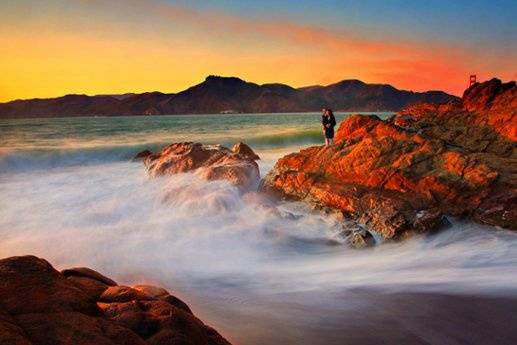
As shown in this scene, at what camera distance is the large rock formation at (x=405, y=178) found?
A: 10.5 metres

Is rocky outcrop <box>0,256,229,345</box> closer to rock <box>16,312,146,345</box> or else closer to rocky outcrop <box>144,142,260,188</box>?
rock <box>16,312,146,345</box>

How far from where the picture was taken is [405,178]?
1152 cm

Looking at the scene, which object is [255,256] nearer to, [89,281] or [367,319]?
[367,319]

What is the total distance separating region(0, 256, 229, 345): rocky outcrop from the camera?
328 centimetres

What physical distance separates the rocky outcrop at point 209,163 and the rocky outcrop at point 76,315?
9.71 meters

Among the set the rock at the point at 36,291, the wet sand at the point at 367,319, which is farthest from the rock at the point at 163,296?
the wet sand at the point at 367,319

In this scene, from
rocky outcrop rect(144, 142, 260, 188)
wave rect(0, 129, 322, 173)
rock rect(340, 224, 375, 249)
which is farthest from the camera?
wave rect(0, 129, 322, 173)

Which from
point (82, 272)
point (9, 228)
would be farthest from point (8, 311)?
point (9, 228)

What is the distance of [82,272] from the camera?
491 cm

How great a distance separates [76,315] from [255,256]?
662cm

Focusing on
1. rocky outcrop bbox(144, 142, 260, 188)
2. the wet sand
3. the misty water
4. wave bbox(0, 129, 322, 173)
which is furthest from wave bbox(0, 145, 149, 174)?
the wet sand

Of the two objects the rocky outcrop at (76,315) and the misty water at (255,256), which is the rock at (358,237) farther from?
the rocky outcrop at (76,315)

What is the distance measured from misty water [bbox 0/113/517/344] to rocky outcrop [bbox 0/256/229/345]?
2.23 m

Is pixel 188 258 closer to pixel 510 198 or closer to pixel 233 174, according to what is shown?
pixel 233 174
